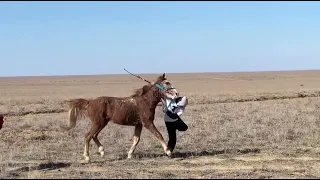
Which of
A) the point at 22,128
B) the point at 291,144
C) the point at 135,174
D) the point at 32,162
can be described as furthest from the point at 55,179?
the point at 22,128

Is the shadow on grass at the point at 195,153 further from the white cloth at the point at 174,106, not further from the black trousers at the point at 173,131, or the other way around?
the white cloth at the point at 174,106

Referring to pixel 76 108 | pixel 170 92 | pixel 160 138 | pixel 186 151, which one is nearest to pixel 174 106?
pixel 170 92

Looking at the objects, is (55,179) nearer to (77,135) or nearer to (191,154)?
(191,154)

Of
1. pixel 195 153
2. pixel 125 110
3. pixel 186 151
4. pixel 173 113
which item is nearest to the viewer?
pixel 125 110

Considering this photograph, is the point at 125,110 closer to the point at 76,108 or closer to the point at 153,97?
the point at 153,97

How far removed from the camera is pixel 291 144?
43.4 feet

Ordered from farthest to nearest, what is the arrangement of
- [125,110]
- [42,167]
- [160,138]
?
[125,110], [160,138], [42,167]

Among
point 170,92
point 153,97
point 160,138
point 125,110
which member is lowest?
point 160,138

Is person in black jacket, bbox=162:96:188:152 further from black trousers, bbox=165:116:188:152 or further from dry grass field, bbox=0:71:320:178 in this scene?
dry grass field, bbox=0:71:320:178

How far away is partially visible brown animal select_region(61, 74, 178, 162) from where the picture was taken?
1117cm

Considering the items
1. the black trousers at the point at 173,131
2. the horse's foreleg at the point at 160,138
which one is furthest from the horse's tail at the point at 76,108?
the black trousers at the point at 173,131

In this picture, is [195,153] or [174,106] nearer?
[174,106]

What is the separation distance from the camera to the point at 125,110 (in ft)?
36.9

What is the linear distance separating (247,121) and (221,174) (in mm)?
10525
